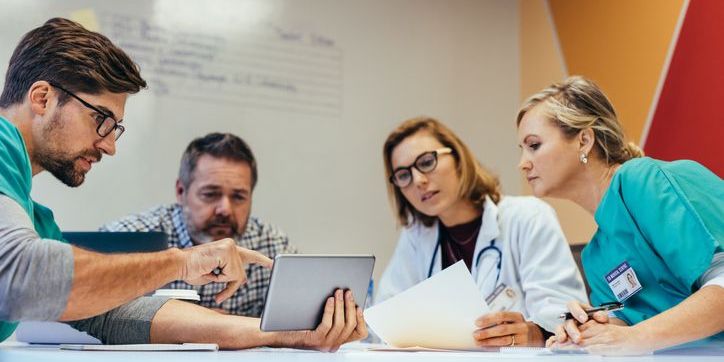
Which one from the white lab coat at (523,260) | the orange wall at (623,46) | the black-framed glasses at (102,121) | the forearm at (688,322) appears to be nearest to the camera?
the forearm at (688,322)

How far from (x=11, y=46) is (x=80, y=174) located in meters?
1.58

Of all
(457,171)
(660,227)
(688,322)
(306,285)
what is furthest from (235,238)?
(688,322)

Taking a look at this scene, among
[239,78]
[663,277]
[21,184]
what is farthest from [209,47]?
[663,277]

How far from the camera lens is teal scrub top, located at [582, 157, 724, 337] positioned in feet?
4.95

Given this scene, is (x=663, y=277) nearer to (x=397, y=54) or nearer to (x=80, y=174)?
(x=80, y=174)

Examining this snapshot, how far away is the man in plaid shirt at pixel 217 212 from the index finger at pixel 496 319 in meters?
1.10

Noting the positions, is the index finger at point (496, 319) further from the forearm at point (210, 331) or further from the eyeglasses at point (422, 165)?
the eyeglasses at point (422, 165)

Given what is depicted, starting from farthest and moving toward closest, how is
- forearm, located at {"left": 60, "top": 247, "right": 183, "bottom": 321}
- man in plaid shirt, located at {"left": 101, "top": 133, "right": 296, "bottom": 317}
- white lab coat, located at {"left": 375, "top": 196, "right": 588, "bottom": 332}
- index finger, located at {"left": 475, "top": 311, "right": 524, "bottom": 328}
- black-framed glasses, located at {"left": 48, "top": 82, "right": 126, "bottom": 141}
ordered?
man in plaid shirt, located at {"left": 101, "top": 133, "right": 296, "bottom": 317}
white lab coat, located at {"left": 375, "top": 196, "right": 588, "bottom": 332}
index finger, located at {"left": 475, "top": 311, "right": 524, "bottom": 328}
black-framed glasses, located at {"left": 48, "top": 82, "right": 126, "bottom": 141}
forearm, located at {"left": 60, "top": 247, "right": 183, "bottom": 321}

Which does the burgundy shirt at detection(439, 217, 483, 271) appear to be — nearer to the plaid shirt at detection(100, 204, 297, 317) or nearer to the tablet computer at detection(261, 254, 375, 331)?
the plaid shirt at detection(100, 204, 297, 317)

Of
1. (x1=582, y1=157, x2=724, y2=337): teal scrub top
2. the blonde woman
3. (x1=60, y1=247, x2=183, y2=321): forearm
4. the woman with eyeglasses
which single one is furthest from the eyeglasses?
(x1=60, y1=247, x2=183, y2=321): forearm

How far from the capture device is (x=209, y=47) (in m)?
3.37

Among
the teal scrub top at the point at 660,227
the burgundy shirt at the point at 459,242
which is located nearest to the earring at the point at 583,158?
the teal scrub top at the point at 660,227

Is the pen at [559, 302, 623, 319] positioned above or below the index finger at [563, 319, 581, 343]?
above

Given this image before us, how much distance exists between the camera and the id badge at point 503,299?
2432 millimetres
